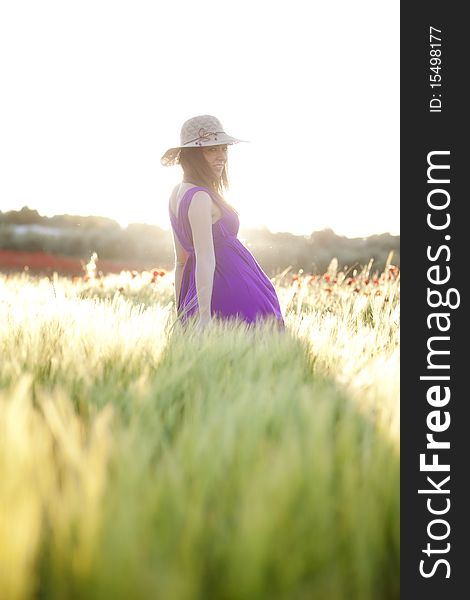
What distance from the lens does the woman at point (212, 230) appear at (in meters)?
3.28

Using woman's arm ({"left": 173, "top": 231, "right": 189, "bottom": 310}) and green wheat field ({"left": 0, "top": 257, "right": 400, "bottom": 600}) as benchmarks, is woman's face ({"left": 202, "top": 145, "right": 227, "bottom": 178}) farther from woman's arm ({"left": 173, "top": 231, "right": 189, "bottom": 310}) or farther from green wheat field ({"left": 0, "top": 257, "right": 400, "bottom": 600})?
green wheat field ({"left": 0, "top": 257, "right": 400, "bottom": 600})

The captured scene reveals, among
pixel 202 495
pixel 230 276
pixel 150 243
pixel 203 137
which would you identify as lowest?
pixel 202 495

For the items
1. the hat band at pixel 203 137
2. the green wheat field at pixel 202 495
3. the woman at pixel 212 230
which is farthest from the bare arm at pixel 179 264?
the green wheat field at pixel 202 495

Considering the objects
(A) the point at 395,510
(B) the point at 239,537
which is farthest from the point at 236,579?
(A) the point at 395,510

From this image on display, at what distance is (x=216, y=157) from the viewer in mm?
3430

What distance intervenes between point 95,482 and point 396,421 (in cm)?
61

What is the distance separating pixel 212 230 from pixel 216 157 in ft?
1.40

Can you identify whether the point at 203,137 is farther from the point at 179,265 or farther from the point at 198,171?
the point at 179,265

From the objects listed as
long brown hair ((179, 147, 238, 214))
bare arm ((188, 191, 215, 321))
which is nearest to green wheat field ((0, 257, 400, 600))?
bare arm ((188, 191, 215, 321))

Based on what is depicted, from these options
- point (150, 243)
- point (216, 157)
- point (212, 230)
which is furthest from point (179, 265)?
point (150, 243)

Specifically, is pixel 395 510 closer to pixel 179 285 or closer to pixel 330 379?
pixel 330 379

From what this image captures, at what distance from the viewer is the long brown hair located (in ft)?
11.2

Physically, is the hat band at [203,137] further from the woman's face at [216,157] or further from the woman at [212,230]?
the woman's face at [216,157]

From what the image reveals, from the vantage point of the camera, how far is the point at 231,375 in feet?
5.29
